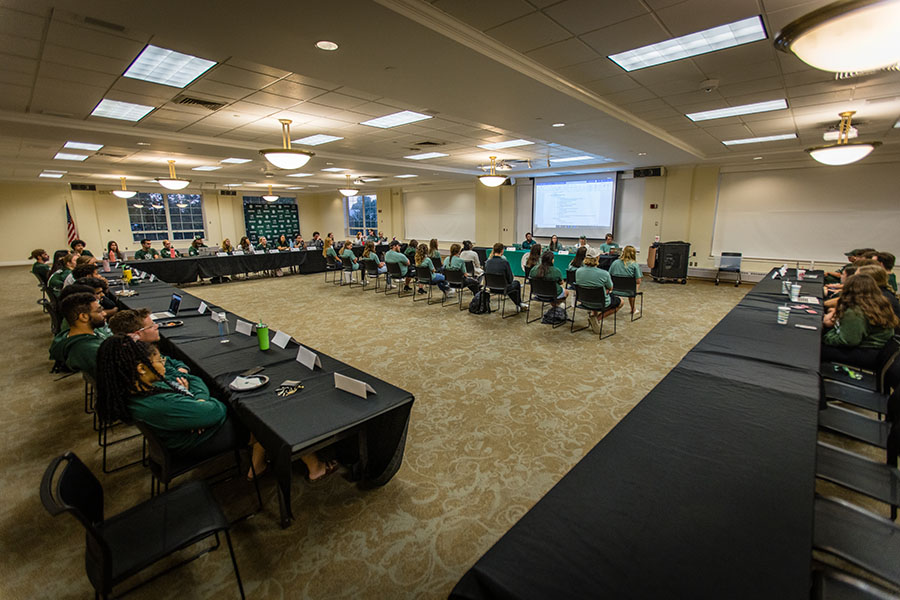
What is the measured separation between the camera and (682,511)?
1.23m

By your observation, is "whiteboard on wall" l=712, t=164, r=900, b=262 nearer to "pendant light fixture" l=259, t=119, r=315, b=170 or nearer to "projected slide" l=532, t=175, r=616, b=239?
"projected slide" l=532, t=175, r=616, b=239

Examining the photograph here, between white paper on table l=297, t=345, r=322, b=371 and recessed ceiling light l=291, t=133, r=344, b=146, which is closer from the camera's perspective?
white paper on table l=297, t=345, r=322, b=371

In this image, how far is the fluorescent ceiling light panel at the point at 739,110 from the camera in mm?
4622

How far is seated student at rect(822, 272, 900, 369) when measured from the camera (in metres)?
2.96

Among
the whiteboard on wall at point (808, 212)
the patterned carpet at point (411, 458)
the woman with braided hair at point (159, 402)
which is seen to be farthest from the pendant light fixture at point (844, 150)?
the woman with braided hair at point (159, 402)

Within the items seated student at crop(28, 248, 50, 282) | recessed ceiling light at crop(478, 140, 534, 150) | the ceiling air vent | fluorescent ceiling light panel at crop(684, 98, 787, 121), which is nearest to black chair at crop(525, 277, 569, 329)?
fluorescent ceiling light panel at crop(684, 98, 787, 121)

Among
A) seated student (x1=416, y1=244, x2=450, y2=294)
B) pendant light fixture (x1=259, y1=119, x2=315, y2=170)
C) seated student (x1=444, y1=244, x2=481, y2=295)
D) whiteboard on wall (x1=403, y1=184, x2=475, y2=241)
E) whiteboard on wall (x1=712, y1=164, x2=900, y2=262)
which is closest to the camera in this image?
pendant light fixture (x1=259, y1=119, x2=315, y2=170)

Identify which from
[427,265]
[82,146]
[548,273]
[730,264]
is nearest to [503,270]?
[548,273]

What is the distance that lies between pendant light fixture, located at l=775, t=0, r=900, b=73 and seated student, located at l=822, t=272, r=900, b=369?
205 cm

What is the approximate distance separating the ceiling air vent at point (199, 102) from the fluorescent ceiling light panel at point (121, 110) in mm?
554

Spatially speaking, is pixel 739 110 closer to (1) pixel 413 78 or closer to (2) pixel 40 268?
(1) pixel 413 78

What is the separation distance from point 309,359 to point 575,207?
10.5 meters

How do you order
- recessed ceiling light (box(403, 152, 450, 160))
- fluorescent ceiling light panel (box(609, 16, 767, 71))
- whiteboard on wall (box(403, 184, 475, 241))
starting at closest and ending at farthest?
fluorescent ceiling light panel (box(609, 16, 767, 71)), recessed ceiling light (box(403, 152, 450, 160)), whiteboard on wall (box(403, 184, 475, 241))

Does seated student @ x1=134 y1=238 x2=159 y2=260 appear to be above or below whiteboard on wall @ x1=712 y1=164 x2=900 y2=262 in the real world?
below
